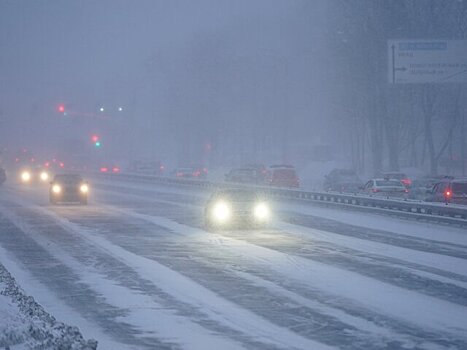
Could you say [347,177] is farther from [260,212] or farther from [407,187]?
[260,212]

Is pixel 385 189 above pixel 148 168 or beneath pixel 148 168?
beneath

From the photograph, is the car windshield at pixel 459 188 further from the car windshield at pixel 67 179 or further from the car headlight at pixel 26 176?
the car headlight at pixel 26 176

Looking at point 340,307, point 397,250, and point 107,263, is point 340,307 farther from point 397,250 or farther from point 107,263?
point 397,250

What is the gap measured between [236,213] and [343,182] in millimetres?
23104

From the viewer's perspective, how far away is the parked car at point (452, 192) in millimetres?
35875

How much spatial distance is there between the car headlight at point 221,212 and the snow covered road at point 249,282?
1154mm

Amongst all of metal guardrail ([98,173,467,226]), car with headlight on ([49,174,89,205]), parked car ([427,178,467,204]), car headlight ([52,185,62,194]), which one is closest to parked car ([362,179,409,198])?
metal guardrail ([98,173,467,226])

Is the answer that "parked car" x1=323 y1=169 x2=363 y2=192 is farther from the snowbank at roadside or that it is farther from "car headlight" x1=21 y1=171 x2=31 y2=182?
the snowbank at roadside

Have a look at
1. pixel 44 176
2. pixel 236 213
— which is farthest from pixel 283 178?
pixel 44 176

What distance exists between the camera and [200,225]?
32125mm

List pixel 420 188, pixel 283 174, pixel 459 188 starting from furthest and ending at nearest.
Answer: pixel 283 174 < pixel 420 188 < pixel 459 188

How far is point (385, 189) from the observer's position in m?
43.2

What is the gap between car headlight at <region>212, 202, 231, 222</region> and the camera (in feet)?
104

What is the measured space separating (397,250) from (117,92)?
138 m
